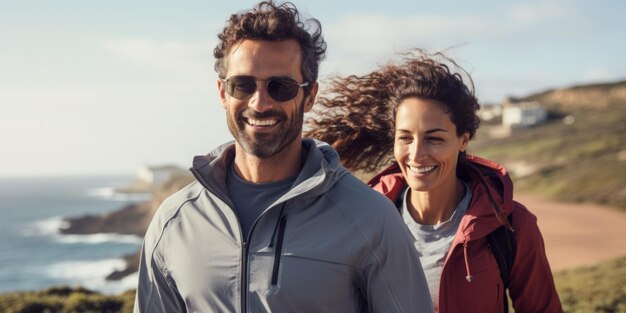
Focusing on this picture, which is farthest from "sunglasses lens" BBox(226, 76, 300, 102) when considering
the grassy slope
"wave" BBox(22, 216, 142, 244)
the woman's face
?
"wave" BBox(22, 216, 142, 244)

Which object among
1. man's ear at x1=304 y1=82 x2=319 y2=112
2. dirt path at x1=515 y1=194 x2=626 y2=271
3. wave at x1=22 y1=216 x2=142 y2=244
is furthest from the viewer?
wave at x1=22 y1=216 x2=142 y2=244

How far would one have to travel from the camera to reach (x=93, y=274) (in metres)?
40.8

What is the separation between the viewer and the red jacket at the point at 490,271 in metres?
3.35

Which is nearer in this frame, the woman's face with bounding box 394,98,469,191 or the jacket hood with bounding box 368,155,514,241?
the jacket hood with bounding box 368,155,514,241

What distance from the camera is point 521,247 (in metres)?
3.34

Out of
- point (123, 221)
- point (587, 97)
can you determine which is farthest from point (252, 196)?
point (587, 97)

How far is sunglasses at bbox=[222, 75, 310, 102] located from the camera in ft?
8.26

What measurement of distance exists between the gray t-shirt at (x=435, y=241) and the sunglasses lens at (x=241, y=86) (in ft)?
4.92

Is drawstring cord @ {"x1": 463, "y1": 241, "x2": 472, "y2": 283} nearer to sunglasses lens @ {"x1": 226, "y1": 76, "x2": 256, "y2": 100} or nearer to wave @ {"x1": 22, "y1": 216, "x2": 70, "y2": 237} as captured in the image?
sunglasses lens @ {"x1": 226, "y1": 76, "x2": 256, "y2": 100}

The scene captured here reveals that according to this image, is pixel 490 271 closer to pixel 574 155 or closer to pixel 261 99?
pixel 261 99

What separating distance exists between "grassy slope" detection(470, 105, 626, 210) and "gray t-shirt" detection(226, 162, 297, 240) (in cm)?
3746

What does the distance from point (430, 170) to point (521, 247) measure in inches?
25.1

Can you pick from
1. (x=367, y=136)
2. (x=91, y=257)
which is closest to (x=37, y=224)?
(x=91, y=257)

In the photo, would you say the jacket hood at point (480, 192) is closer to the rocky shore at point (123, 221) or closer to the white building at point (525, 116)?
the rocky shore at point (123, 221)
